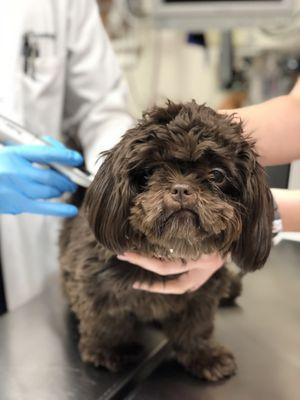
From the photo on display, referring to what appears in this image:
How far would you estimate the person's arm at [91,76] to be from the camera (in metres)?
1.43

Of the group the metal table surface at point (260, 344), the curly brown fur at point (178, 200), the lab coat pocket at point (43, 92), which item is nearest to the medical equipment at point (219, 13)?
the lab coat pocket at point (43, 92)

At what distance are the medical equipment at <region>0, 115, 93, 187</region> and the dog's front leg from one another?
1.17 ft

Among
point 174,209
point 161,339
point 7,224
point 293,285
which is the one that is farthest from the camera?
point 7,224

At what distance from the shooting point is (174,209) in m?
0.80

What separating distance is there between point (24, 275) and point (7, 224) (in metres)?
0.15

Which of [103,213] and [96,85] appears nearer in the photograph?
[103,213]

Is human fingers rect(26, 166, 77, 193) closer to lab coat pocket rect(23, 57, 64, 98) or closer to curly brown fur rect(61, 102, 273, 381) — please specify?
curly brown fur rect(61, 102, 273, 381)

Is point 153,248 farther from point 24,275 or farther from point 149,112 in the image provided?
point 24,275

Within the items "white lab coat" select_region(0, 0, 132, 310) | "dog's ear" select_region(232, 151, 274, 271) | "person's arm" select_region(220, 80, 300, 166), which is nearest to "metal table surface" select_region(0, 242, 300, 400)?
"white lab coat" select_region(0, 0, 132, 310)

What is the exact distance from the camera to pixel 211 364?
1.03 m

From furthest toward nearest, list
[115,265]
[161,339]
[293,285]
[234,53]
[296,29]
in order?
[234,53] → [296,29] → [293,285] → [161,339] → [115,265]

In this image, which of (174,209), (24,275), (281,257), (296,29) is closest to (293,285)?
(281,257)

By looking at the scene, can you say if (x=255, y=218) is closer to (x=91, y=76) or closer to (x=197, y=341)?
(x=197, y=341)

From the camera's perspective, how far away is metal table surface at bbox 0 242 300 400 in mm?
973
